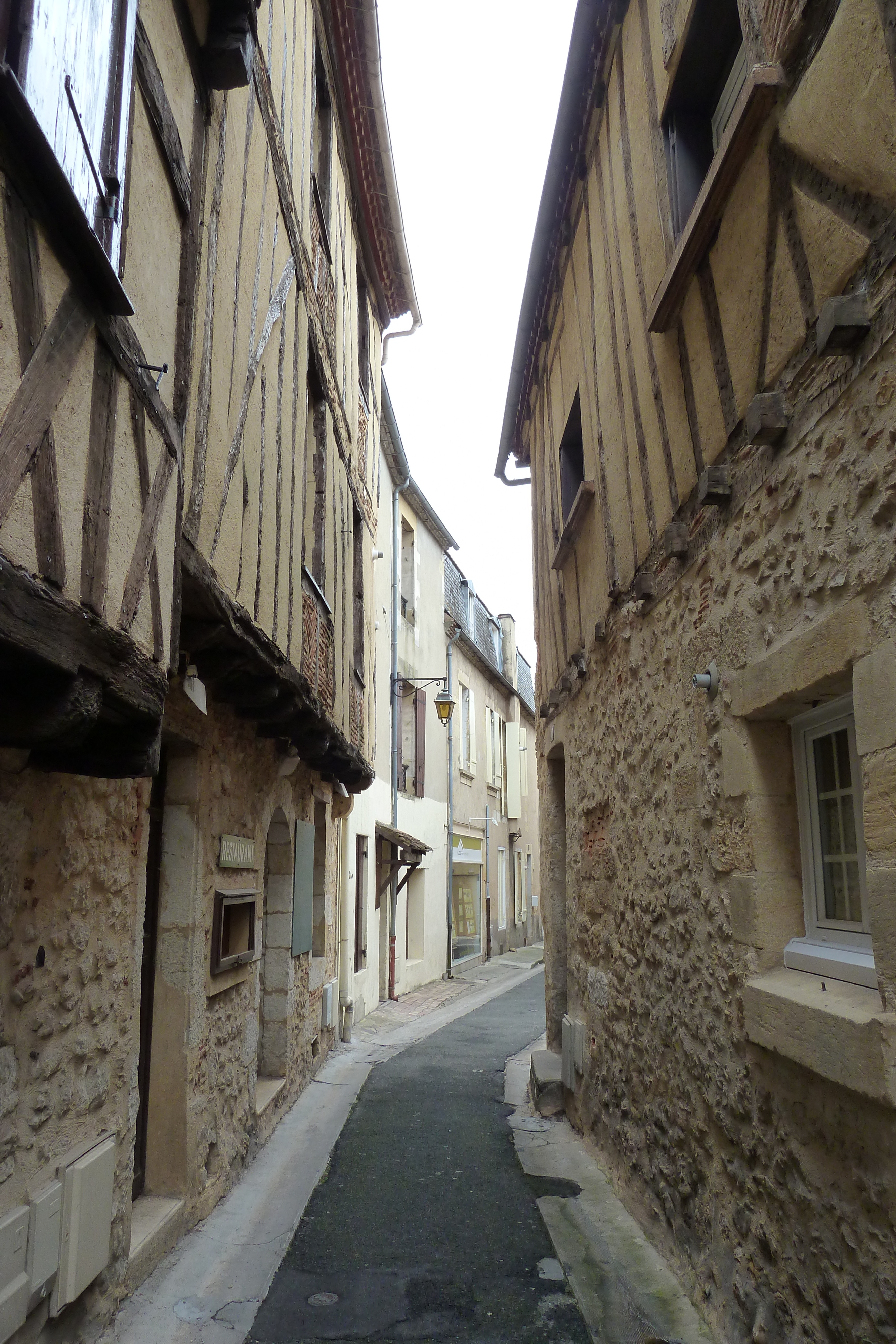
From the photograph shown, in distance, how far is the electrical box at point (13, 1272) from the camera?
2283 mm

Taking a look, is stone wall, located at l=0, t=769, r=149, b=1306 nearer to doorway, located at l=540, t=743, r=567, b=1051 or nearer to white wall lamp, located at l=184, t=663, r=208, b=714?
white wall lamp, located at l=184, t=663, r=208, b=714

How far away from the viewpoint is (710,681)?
127 inches

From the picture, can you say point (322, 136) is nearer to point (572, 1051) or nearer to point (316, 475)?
point (316, 475)

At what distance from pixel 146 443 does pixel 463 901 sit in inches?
582

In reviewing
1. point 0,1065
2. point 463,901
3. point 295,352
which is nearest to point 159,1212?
point 0,1065

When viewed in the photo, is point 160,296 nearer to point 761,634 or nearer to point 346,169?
point 761,634

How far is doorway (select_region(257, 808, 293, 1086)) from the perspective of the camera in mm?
6211

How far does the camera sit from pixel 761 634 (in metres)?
2.84

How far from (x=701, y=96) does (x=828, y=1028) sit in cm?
344

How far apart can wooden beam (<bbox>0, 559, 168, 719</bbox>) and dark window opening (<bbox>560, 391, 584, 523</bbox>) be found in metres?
4.19

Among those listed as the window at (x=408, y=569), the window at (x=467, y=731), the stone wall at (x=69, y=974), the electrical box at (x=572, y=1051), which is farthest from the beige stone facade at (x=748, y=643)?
the window at (x=467, y=731)

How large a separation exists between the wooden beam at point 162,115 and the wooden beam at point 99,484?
980 mm

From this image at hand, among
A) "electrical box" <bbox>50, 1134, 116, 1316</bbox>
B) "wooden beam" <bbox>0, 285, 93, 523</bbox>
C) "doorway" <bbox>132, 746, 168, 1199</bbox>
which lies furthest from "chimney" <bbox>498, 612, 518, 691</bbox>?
"wooden beam" <bbox>0, 285, 93, 523</bbox>

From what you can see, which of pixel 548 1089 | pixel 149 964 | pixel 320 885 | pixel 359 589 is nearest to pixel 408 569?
pixel 359 589
